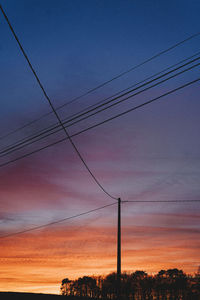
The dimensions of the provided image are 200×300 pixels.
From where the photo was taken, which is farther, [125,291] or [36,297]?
[125,291]

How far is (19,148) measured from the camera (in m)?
16.3

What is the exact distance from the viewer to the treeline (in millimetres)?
77469

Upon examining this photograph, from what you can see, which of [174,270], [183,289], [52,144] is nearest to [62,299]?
[52,144]

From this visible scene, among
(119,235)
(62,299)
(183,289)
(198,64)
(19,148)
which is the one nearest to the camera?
(198,64)

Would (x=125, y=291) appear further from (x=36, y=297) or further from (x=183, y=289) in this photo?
(x=36, y=297)

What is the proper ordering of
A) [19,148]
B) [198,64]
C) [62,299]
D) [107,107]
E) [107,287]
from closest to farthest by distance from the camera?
[198,64]
[107,107]
[19,148]
[62,299]
[107,287]

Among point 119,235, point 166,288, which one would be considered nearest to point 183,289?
point 166,288

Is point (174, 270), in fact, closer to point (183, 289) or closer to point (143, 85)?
point (183, 289)

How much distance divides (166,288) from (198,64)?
271 feet

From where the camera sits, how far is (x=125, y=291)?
3263 inches

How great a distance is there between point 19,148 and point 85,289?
295 ft

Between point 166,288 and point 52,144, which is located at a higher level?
point 52,144

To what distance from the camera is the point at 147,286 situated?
276ft

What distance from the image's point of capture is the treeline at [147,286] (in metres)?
77.5
